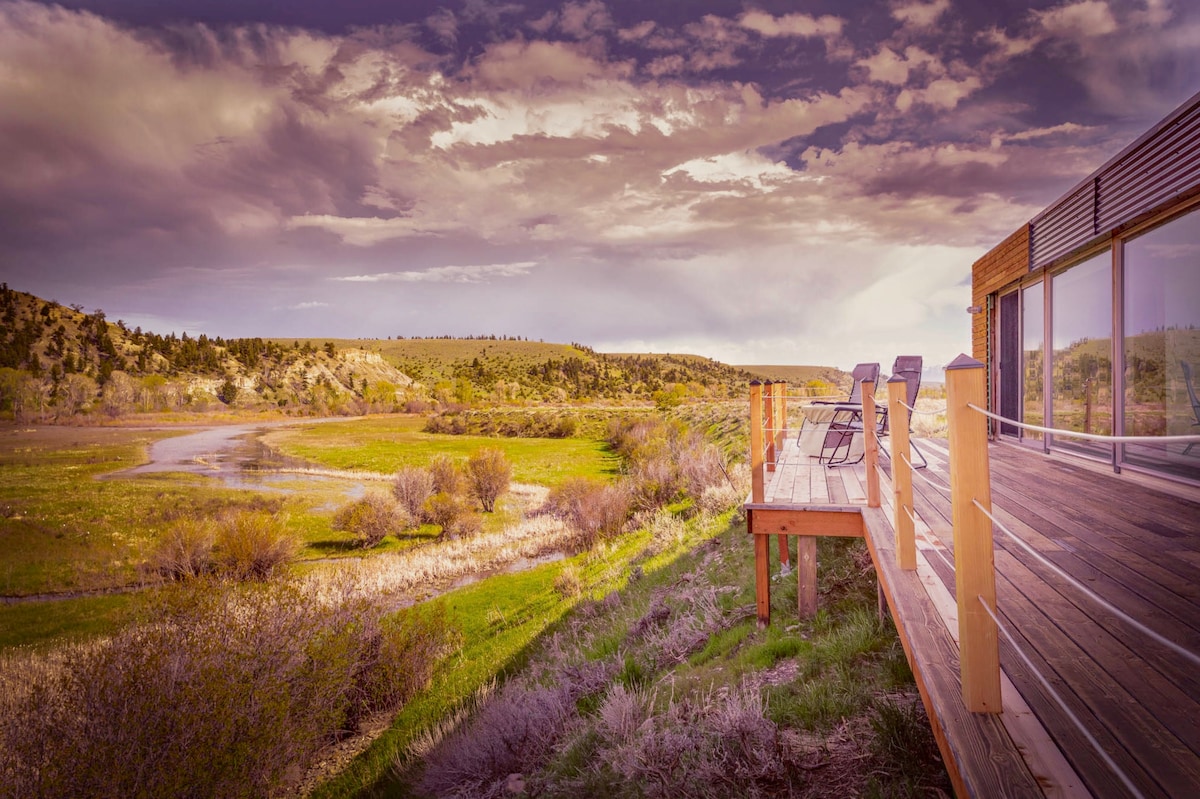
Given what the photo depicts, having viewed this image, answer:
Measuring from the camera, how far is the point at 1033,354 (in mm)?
7430

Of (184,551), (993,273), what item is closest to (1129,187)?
(993,273)

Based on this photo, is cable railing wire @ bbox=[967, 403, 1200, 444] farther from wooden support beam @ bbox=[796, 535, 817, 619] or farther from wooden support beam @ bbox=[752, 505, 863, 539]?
wooden support beam @ bbox=[796, 535, 817, 619]

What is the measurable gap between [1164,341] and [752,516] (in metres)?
4.26

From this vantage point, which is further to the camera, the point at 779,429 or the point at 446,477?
the point at 446,477

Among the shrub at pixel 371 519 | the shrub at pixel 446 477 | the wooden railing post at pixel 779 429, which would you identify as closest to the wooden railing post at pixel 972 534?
the wooden railing post at pixel 779 429

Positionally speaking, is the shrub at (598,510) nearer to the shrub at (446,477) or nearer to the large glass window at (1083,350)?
the shrub at (446,477)

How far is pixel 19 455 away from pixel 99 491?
397 centimetres

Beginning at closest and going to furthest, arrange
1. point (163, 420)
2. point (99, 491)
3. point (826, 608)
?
1. point (826, 608)
2. point (99, 491)
3. point (163, 420)

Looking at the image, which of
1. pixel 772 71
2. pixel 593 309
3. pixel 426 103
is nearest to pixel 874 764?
pixel 772 71

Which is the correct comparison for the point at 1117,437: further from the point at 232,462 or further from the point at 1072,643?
the point at 232,462

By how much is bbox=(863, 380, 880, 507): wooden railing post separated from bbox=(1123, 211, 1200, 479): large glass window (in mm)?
2934

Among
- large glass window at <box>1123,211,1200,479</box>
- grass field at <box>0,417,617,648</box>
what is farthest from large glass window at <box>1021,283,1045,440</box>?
grass field at <box>0,417,617,648</box>

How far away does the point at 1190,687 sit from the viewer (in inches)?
68.6

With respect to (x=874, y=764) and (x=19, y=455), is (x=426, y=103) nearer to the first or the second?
(x=19, y=455)
